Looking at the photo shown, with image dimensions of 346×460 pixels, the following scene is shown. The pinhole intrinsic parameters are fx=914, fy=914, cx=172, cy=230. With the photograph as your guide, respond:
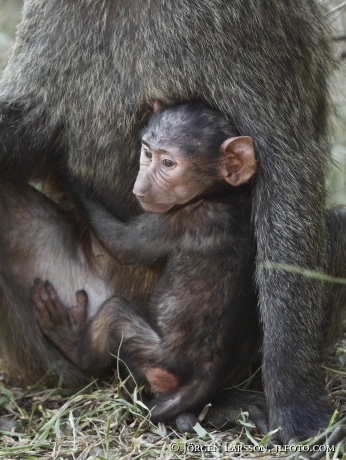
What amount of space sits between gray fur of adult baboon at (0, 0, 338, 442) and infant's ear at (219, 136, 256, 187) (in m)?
0.08

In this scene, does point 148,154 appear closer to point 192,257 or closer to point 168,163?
point 168,163

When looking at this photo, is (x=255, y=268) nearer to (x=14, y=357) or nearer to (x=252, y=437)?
(x=252, y=437)

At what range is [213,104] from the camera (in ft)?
13.6

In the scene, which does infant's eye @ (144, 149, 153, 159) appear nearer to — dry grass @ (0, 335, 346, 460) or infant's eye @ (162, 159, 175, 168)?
infant's eye @ (162, 159, 175, 168)

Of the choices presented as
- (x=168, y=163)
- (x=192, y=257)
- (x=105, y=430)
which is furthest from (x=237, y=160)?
(x=105, y=430)

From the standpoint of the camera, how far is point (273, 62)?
4191 millimetres

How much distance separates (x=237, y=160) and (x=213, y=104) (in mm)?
310

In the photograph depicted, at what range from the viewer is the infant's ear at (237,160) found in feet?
13.1

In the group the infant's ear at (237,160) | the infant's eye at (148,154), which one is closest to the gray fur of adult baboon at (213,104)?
the infant's ear at (237,160)

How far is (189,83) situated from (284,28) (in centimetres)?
55

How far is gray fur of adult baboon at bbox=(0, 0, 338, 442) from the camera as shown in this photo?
399cm

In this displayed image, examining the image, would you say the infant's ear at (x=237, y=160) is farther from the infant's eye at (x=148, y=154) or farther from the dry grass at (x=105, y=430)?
the dry grass at (x=105, y=430)

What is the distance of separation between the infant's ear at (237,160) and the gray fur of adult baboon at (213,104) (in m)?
0.08

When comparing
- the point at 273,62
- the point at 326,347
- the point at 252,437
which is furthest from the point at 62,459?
the point at 273,62
